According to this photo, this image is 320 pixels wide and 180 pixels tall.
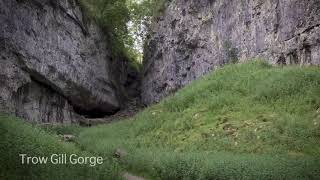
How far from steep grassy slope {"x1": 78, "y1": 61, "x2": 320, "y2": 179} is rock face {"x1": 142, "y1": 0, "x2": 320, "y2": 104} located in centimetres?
141

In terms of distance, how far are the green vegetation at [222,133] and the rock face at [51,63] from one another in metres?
3.42

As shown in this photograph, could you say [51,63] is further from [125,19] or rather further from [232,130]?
[232,130]

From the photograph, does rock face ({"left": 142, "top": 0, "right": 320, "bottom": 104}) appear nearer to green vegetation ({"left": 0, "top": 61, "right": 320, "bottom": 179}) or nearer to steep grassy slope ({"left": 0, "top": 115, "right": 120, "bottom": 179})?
green vegetation ({"left": 0, "top": 61, "right": 320, "bottom": 179})

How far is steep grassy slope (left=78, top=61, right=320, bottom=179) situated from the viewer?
12914mm

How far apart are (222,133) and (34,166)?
921 centimetres

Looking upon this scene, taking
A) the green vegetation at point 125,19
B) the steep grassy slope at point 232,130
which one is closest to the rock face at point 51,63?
the green vegetation at point 125,19

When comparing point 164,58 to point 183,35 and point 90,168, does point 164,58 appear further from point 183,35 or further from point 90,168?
point 90,168

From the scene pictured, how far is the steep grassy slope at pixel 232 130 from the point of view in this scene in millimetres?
12914

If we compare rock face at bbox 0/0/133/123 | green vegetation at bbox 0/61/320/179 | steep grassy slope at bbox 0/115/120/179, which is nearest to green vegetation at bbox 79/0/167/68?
rock face at bbox 0/0/133/123

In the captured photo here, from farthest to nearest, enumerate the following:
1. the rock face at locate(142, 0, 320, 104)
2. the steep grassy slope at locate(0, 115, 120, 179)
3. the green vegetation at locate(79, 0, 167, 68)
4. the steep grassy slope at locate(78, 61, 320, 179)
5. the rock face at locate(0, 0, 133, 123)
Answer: the green vegetation at locate(79, 0, 167, 68), the rock face at locate(0, 0, 133, 123), the rock face at locate(142, 0, 320, 104), the steep grassy slope at locate(78, 61, 320, 179), the steep grassy slope at locate(0, 115, 120, 179)

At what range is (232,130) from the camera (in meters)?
17.8

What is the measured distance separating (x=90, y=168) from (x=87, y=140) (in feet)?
31.4

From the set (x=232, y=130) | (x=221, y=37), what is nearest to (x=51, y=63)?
(x=221, y=37)

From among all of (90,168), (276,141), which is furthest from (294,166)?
(90,168)
